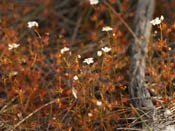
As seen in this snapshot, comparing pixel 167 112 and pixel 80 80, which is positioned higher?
pixel 80 80

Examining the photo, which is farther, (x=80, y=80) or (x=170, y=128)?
(x=80, y=80)

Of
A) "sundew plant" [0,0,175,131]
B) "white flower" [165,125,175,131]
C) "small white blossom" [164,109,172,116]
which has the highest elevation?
"sundew plant" [0,0,175,131]

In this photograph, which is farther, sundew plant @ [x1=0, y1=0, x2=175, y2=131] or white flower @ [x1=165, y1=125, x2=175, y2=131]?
sundew plant @ [x1=0, y1=0, x2=175, y2=131]

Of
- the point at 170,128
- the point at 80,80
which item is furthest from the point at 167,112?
the point at 80,80

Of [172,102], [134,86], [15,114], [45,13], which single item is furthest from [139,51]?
[45,13]

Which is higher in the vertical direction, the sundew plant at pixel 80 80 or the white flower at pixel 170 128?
the sundew plant at pixel 80 80

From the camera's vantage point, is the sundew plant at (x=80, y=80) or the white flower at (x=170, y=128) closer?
the white flower at (x=170, y=128)

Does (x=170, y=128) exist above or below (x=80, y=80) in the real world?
below

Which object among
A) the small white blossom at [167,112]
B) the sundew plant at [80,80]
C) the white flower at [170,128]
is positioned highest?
the sundew plant at [80,80]

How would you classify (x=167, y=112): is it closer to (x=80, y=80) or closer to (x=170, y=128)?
(x=170, y=128)

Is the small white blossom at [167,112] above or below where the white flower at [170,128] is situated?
above

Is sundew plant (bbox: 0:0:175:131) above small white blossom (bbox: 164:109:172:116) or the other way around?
above

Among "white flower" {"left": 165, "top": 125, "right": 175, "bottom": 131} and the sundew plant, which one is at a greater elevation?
the sundew plant
